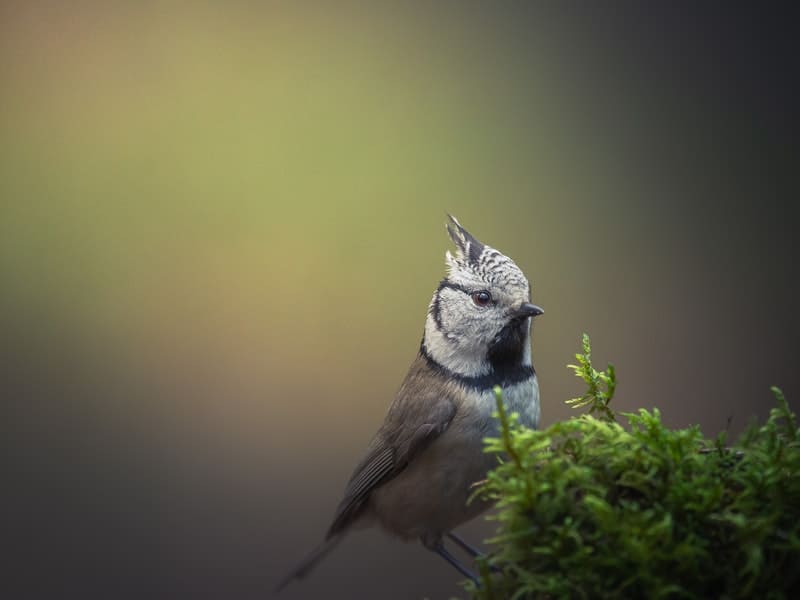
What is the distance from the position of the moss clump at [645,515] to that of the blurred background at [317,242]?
337 centimetres

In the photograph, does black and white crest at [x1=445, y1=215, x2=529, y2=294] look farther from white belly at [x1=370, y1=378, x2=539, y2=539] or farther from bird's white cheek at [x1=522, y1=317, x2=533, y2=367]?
white belly at [x1=370, y1=378, x2=539, y2=539]

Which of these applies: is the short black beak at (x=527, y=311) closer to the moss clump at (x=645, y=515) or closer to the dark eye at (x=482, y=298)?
the dark eye at (x=482, y=298)

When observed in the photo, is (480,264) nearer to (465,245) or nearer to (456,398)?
(465,245)

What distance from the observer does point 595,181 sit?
518cm

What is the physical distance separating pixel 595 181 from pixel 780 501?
426 centimetres

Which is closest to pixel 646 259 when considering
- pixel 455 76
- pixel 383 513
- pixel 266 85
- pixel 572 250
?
pixel 572 250

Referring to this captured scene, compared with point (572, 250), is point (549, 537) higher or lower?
lower

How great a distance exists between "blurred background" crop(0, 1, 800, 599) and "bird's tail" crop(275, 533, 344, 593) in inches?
74.3

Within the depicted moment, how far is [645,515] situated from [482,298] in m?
1.14

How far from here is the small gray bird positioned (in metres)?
2.14

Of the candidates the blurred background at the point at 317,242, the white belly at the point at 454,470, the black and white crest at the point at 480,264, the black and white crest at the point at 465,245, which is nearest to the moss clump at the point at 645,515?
the white belly at the point at 454,470

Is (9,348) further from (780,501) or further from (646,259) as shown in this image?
(780,501)

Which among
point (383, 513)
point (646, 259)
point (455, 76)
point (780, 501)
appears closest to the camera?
point (780, 501)

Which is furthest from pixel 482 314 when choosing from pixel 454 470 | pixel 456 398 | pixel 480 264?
pixel 454 470
